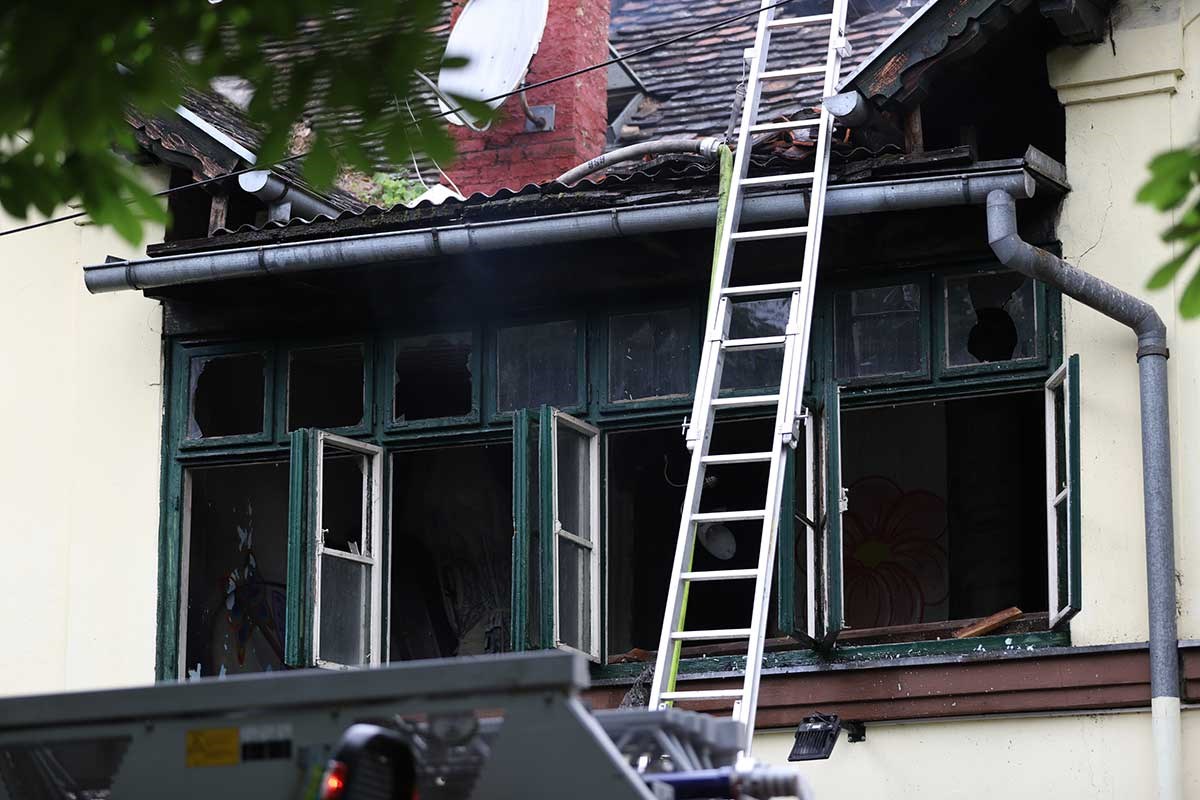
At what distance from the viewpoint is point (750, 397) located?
29.0 feet

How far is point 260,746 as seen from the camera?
14.6 feet

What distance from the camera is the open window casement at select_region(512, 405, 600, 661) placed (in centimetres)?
924

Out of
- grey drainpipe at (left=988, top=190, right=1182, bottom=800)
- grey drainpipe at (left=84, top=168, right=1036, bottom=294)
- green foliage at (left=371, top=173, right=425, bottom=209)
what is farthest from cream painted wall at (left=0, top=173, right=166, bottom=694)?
grey drainpipe at (left=988, top=190, right=1182, bottom=800)

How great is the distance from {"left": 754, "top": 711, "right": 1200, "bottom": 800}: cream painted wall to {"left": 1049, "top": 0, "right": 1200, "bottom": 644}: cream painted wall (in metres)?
0.39

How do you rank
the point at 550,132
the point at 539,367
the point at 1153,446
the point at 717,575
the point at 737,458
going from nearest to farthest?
1. the point at 717,575
2. the point at 737,458
3. the point at 1153,446
4. the point at 539,367
5. the point at 550,132

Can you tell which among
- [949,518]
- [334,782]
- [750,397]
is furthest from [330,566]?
[334,782]

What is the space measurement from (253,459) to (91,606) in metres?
1.08

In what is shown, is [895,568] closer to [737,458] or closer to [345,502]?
[345,502]

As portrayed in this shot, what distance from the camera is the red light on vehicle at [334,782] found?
4.27 meters

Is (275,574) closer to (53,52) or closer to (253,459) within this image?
(253,459)

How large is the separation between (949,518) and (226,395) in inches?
177

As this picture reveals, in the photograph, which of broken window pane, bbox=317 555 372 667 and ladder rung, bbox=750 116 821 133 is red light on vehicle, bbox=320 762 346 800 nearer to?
broken window pane, bbox=317 555 372 667

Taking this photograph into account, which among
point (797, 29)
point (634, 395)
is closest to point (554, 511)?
point (634, 395)

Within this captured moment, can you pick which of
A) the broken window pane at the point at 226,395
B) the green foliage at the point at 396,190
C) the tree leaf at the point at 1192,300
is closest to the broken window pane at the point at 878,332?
the broken window pane at the point at 226,395
